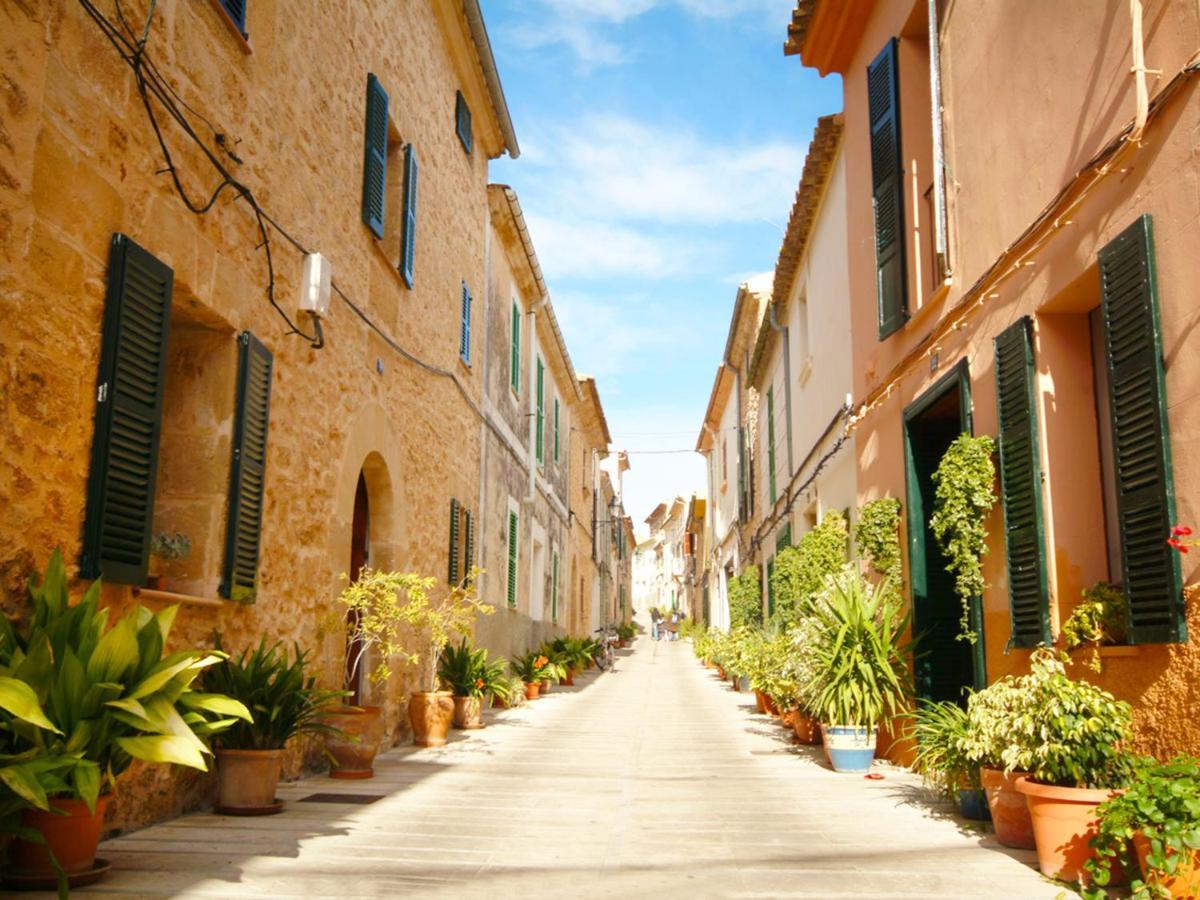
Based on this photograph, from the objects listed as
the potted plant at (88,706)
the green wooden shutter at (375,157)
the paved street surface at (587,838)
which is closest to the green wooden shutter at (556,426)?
the green wooden shutter at (375,157)

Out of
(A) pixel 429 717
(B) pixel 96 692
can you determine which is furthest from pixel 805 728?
(B) pixel 96 692

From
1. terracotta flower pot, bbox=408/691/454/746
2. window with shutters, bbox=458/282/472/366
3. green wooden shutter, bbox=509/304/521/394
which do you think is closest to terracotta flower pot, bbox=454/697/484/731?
terracotta flower pot, bbox=408/691/454/746

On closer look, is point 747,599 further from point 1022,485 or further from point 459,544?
point 1022,485

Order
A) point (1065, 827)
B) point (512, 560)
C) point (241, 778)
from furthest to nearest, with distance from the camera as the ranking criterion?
1. point (512, 560)
2. point (241, 778)
3. point (1065, 827)

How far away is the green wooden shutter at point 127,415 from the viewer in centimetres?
467

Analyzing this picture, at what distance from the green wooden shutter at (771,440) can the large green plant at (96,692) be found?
13.1 meters

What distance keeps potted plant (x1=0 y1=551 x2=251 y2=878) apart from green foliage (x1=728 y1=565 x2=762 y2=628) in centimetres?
1450

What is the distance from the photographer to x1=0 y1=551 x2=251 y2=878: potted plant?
3.73 meters

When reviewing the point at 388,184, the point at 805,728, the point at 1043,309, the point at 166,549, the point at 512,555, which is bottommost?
the point at 805,728

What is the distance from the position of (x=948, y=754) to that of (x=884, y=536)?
2634 millimetres

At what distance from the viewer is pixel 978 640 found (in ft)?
21.9

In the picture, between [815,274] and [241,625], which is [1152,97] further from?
[815,274]

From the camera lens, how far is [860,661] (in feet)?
26.2

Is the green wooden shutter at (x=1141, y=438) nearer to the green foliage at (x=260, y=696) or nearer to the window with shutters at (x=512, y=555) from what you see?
the green foliage at (x=260, y=696)
